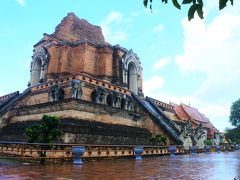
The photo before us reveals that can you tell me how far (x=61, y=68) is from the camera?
82.2ft

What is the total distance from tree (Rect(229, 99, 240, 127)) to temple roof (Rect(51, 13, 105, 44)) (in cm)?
2922

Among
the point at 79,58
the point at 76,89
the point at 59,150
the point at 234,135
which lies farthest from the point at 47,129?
the point at 234,135

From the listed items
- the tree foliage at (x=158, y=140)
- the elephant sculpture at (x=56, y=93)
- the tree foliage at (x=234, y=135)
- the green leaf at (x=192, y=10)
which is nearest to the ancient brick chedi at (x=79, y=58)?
the elephant sculpture at (x=56, y=93)

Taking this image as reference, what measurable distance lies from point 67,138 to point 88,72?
35.2 ft

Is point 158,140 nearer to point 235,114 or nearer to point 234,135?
point 234,135

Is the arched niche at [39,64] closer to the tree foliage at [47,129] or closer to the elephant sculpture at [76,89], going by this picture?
the elephant sculpture at [76,89]

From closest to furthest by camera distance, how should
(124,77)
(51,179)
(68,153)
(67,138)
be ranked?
(51,179), (68,153), (67,138), (124,77)

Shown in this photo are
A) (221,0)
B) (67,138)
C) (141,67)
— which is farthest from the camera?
(141,67)

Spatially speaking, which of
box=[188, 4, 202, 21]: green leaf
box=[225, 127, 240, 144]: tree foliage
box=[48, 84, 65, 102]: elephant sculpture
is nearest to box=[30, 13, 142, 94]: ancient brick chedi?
box=[48, 84, 65, 102]: elephant sculpture

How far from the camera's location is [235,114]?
47.3 metres

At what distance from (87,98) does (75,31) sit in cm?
1120

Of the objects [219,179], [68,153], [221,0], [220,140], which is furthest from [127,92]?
[220,140]

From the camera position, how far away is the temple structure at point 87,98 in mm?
17594

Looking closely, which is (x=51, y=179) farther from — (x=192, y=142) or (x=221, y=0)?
(x=192, y=142)
